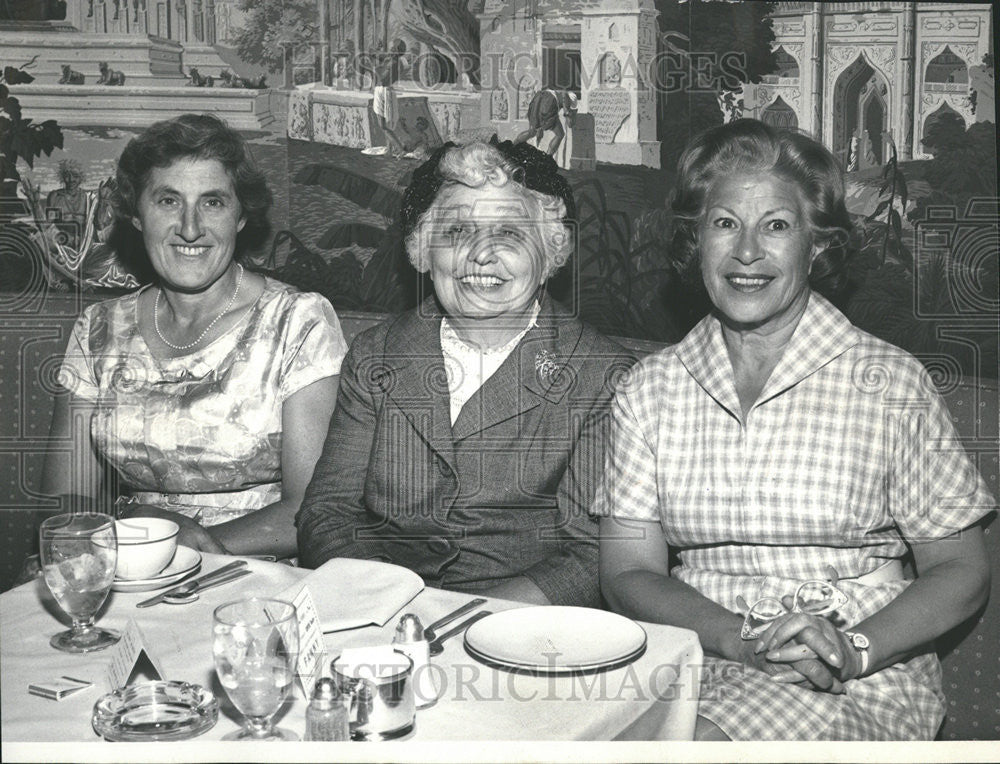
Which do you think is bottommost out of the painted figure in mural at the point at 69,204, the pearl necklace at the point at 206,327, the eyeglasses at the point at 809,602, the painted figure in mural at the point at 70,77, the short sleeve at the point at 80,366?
the eyeglasses at the point at 809,602

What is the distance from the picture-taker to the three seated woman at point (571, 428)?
157 cm

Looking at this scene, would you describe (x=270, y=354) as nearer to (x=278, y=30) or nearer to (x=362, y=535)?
(x=362, y=535)

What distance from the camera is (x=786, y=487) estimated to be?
1626 mm

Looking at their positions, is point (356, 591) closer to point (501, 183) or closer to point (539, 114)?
point (501, 183)

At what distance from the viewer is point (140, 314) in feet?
7.12

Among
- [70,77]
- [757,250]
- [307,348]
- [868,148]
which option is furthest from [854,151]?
[70,77]

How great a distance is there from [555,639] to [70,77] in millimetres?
1699

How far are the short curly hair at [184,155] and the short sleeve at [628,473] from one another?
3.17ft

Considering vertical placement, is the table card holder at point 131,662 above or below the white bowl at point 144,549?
below

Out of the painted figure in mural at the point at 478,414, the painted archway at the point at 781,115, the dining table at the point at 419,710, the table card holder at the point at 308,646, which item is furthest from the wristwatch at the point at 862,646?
the painted archway at the point at 781,115

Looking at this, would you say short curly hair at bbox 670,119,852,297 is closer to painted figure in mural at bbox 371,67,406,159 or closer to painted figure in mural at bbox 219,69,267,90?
painted figure in mural at bbox 371,67,406,159

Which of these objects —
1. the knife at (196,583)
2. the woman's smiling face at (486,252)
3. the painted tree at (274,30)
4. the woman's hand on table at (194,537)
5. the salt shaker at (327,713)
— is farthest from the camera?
the painted tree at (274,30)

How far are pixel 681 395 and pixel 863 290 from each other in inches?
21.6

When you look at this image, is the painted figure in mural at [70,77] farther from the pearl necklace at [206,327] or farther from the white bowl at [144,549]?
the white bowl at [144,549]
